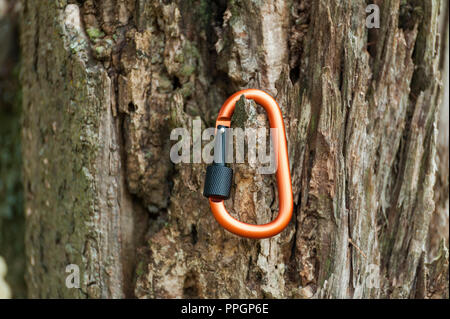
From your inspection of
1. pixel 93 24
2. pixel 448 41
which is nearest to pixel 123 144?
pixel 93 24

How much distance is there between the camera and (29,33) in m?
1.59

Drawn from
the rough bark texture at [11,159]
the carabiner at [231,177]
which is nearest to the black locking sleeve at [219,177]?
the carabiner at [231,177]

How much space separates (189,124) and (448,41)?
119cm

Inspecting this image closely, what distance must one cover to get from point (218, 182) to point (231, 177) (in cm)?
5

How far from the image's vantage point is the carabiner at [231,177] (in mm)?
1187

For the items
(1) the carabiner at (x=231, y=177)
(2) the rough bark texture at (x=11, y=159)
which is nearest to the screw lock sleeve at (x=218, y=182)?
(1) the carabiner at (x=231, y=177)

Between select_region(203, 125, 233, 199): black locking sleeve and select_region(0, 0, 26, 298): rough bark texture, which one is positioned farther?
select_region(0, 0, 26, 298): rough bark texture

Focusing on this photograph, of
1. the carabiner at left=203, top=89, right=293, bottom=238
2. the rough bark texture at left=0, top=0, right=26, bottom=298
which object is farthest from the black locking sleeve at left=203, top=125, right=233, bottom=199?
the rough bark texture at left=0, top=0, right=26, bottom=298

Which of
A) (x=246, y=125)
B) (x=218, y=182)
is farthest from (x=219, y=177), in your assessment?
(x=246, y=125)

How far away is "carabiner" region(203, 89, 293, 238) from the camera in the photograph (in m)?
A: 1.19

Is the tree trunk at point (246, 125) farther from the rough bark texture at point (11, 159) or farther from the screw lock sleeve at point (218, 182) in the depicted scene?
the rough bark texture at point (11, 159)

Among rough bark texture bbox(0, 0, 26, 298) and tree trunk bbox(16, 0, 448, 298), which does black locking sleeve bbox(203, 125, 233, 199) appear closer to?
tree trunk bbox(16, 0, 448, 298)

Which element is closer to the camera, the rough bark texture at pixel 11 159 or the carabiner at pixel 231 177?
the carabiner at pixel 231 177

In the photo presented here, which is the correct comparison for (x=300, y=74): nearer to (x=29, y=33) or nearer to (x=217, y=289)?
(x=217, y=289)
